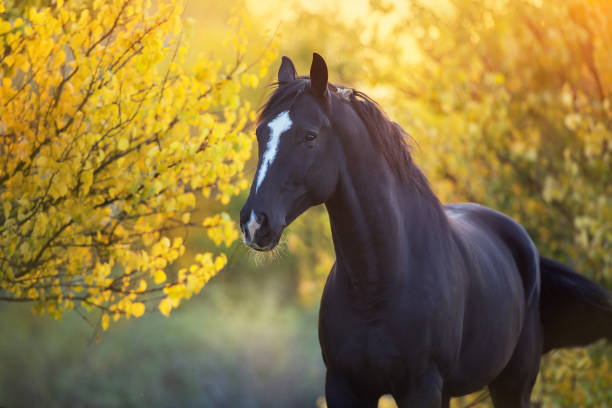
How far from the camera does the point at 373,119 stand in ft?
9.32

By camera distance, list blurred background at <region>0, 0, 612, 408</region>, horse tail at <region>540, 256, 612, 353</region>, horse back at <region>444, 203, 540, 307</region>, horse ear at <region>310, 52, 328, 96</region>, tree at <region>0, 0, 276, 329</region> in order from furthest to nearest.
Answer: blurred background at <region>0, 0, 612, 408</region> < horse tail at <region>540, 256, 612, 353</region> < horse back at <region>444, 203, 540, 307</region> < tree at <region>0, 0, 276, 329</region> < horse ear at <region>310, 52, 328, 96</region>

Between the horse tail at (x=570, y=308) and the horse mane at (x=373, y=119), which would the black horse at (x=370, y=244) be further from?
the horse tail at (x=570, y=308)

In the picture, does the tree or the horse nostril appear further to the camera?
the tree

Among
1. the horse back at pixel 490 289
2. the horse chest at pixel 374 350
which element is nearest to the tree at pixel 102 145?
the horse chest at pixel 374 350

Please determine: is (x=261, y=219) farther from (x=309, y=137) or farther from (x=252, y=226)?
(x=309, y=137)

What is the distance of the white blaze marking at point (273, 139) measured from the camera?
2.53m

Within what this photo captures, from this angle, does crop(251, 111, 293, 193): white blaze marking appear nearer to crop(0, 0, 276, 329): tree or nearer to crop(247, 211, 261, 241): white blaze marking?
crop(247, 211, 261, 241): white blaze marking

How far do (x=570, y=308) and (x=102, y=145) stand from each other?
107 inches

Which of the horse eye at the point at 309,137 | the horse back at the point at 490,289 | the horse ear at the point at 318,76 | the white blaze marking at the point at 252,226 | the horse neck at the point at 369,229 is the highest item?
the horse ear at the point at 318,76

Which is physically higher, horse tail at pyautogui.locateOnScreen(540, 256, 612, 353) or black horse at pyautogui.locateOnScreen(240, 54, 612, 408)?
black horse at pyautogui.locateOnScreen(240, 54, 612, 408)

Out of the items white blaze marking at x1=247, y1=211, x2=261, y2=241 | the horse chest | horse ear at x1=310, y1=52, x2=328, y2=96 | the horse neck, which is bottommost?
the horse chest

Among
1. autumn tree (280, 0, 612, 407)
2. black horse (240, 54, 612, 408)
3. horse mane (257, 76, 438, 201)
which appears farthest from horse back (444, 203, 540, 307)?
autumn tree (280, 0, 612, 407)

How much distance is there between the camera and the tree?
10.6 feet

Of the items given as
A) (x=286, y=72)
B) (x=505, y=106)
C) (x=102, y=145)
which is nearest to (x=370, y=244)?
(x=286, y=72)
